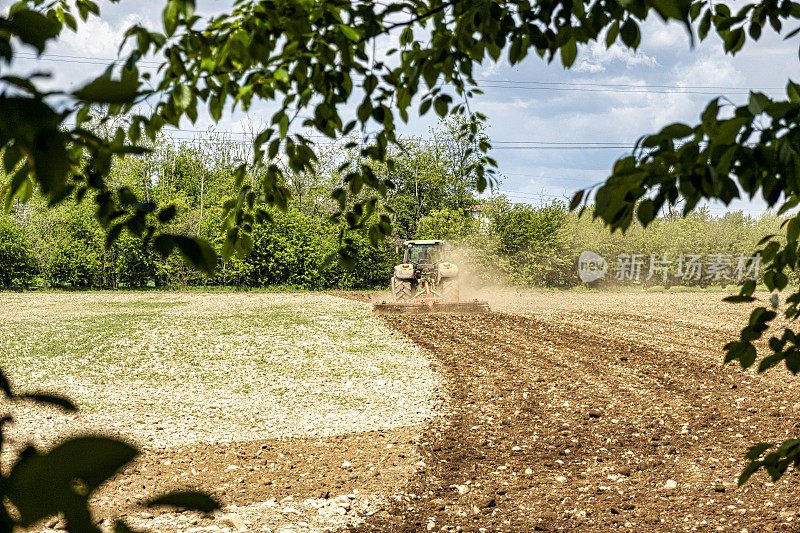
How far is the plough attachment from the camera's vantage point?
12.5 metres

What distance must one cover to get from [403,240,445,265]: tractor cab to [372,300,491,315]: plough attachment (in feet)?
8.26

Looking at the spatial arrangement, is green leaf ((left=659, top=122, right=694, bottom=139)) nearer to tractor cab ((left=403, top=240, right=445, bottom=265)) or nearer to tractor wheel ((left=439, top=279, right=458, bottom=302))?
tractor wheel ((left=439, top=279, right=458, bottom=302))

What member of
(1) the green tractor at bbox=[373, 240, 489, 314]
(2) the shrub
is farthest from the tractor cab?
(2) the shrub

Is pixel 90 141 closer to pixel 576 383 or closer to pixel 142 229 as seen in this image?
pixel 142 229

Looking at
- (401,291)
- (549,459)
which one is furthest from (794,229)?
(401,291)

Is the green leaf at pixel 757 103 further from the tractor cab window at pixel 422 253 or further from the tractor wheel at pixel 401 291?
the tractor cab window at pixel 422 253

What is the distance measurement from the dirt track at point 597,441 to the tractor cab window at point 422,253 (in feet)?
21.5

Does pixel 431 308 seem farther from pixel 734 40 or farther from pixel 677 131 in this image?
pixel 677 131

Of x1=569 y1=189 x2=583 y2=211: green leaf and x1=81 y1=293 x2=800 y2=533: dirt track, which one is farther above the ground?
x1=569 y1=189 x2=583 y2=211: green leaf

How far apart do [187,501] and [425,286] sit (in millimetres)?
13366

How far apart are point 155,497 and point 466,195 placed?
24.0m

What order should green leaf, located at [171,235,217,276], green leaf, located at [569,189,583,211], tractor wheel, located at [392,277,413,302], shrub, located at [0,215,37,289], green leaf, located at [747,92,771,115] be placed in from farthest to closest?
shrub, located at [0,215,37,289]
tractor wheel, located at [392,277,413,302]
green leaf, located at [569,189,583,211]
green leaf, located at [747,92,771,115]
green leaf, located at [171,235,217,276]

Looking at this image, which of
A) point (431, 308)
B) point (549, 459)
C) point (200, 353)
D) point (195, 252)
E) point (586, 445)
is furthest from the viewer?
point (431, 308)

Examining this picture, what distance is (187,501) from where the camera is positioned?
0.59 metres
